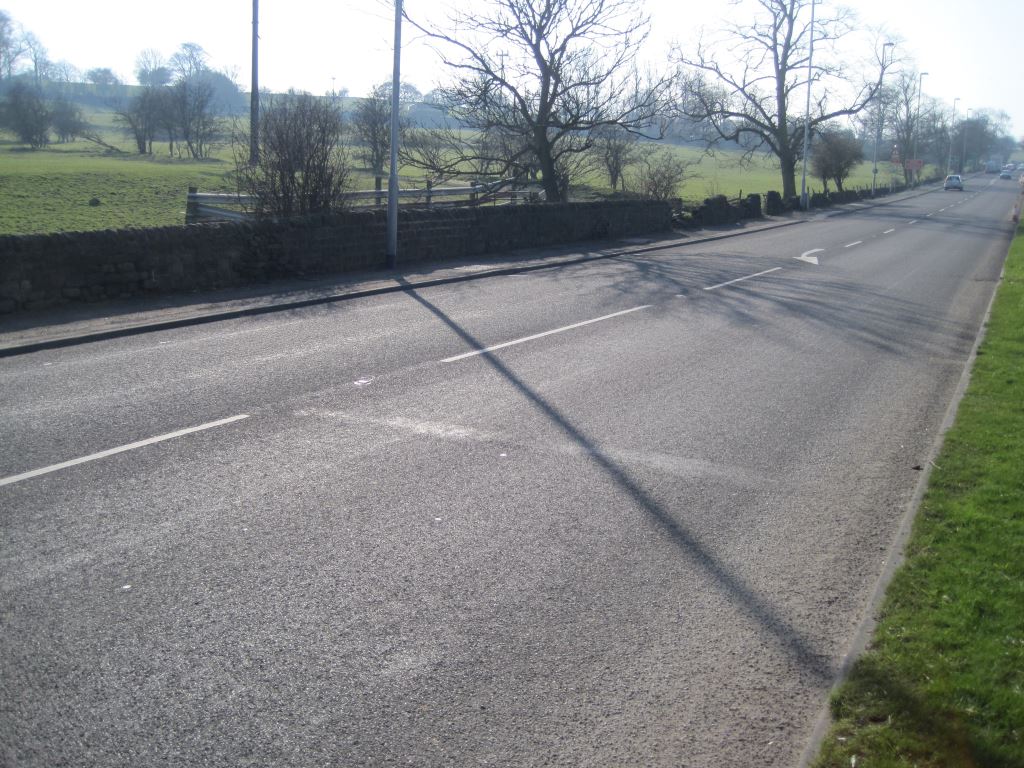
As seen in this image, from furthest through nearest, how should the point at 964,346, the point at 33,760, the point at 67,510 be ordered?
the point at 964,346 < the point at 67,510 < the point at 33,760

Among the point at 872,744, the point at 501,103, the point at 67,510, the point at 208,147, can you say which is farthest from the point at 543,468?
the point at 208,147

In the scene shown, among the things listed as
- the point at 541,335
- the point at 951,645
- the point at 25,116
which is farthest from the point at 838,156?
the point at 951,645

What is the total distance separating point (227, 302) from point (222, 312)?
3.38 feet

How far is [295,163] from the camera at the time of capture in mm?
18469

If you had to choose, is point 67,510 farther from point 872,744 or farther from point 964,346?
point 964,346

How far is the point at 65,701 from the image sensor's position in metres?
3.79

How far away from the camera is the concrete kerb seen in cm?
1126

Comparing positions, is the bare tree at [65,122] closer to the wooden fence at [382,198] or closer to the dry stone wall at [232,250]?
the wooden fence at [382,198]

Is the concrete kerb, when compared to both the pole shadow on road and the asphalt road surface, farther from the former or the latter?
the pole shadow on road

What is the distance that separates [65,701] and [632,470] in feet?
13.8

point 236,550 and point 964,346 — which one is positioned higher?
point 964,346

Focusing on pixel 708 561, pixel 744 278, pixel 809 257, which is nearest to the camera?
pixel 708 561

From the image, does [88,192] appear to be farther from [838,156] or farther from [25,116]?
[838,156]

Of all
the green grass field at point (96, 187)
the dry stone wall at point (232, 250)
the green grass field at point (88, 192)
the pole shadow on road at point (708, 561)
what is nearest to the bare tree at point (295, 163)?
the dry stone wall at point (232, 250)
